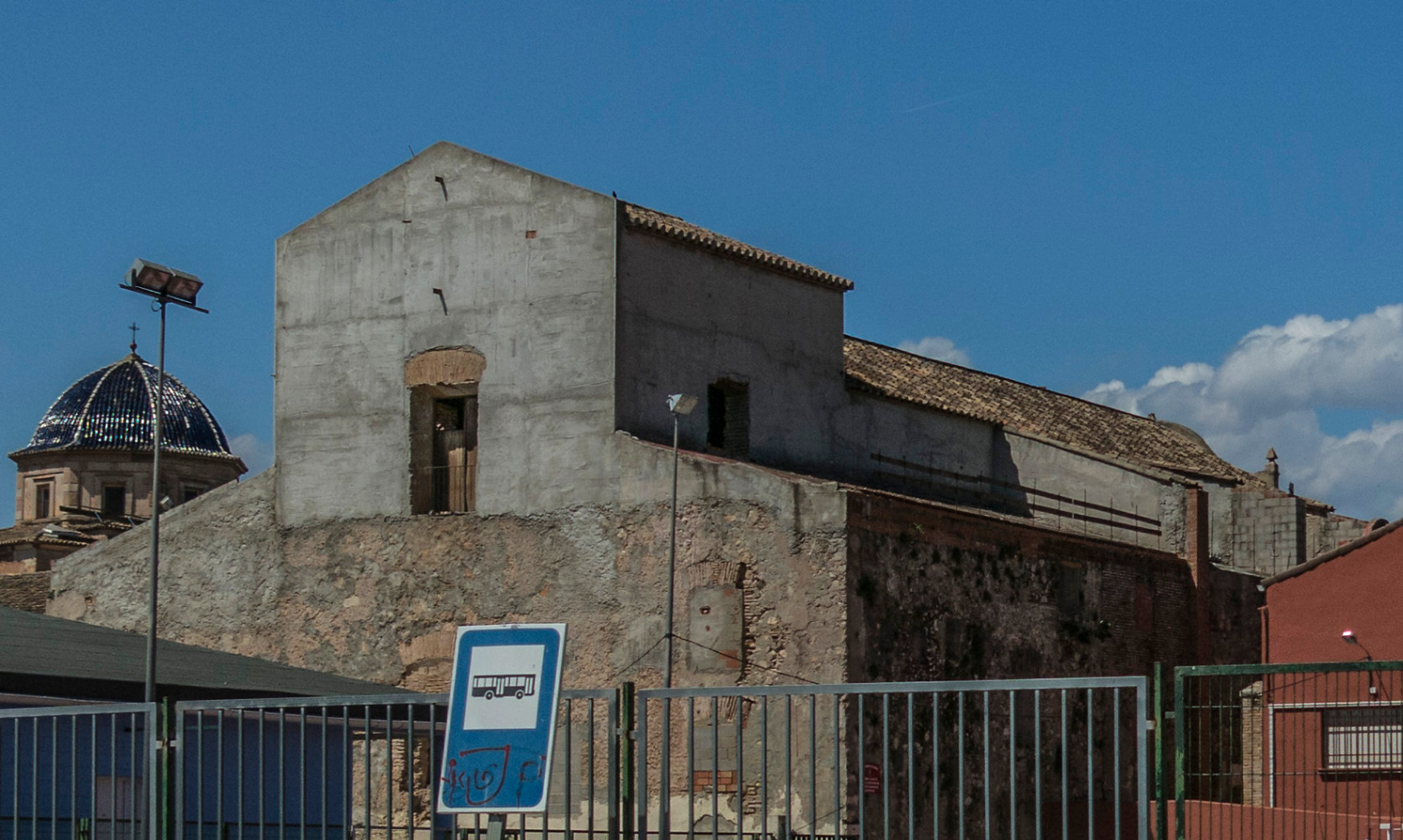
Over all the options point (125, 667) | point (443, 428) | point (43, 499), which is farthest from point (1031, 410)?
point (43, 499)

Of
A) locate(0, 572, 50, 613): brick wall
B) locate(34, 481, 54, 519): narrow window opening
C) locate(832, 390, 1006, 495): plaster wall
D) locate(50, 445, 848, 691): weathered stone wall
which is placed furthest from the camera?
locate(34, 481, 54, 519): narrow window opening

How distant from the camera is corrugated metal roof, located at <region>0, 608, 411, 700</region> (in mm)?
18328

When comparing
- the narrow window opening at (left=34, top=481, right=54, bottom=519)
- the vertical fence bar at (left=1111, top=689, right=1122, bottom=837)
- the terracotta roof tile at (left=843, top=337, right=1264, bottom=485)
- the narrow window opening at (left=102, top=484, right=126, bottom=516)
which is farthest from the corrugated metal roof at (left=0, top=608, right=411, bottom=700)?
the narrow window opening at (left=34, top=481, right=54, bottom=519)

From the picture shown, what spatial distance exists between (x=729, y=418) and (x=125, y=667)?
945 cm

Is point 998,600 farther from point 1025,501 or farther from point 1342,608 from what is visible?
point 1025,501

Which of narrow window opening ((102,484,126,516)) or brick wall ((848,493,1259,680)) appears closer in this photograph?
brick wall ((848,493,1259,680))

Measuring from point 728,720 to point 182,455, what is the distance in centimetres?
3609

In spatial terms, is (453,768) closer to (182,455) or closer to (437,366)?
(437,366)

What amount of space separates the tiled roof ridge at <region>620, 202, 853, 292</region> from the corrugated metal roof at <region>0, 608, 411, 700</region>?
7000 mm

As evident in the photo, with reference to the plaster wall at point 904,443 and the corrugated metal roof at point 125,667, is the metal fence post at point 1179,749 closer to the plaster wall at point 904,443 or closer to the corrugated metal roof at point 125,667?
the corrugated metal roof at point 125,667

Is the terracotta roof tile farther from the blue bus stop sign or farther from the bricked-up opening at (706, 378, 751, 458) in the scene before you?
the blue bus stop sign

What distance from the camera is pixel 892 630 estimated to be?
23516mm

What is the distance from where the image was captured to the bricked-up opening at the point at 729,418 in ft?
87.5

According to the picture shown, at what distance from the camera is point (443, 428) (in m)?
26.7
